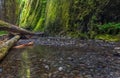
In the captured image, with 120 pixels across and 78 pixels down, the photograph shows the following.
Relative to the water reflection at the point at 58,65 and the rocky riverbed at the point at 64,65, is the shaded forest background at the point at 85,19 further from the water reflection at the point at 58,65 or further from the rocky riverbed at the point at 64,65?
the water reflection at the point at 58,65

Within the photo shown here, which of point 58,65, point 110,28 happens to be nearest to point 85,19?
point 110,28

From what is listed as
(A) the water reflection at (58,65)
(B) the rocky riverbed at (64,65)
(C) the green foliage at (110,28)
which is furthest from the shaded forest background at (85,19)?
(A) the water reflection at (58,65)

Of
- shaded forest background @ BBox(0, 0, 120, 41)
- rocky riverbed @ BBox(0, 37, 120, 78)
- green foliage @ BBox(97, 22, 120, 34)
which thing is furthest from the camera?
shaded forest background @ BBox(0, 0, 120, 41)

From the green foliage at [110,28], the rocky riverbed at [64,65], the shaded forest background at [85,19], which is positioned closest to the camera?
the rocky riverbed at [64,65]

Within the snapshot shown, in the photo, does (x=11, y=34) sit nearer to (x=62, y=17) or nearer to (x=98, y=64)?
(x=62, y=17)

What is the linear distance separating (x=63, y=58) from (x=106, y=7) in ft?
23.6

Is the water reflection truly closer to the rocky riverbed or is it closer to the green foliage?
the rocky riverbed

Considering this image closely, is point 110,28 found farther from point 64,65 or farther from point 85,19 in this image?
point 64,65

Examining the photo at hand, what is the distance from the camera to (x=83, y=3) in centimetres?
1748

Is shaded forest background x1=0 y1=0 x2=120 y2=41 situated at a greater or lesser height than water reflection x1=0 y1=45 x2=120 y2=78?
greater

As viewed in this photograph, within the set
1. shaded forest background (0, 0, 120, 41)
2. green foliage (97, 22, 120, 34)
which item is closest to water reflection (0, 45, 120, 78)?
green foliage (97, 22, 120, 34)

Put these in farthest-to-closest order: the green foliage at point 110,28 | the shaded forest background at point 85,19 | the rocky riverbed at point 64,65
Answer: the shaded forest background at point 85,19
the green foliage at point 110,28
the rocky riverbed at point 64,65

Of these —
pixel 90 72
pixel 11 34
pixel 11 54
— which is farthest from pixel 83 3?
pixel 90 72

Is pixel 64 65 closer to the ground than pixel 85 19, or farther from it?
closer to the ground
